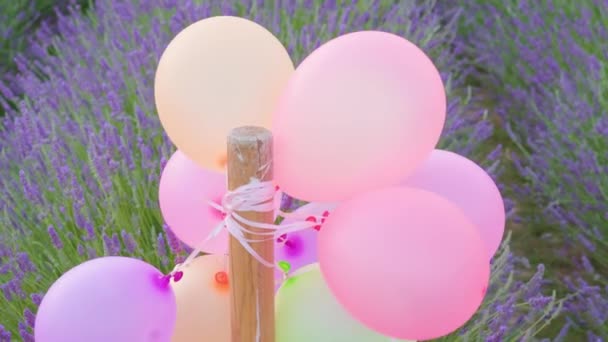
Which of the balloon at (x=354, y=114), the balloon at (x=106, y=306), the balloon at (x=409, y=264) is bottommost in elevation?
the balloon at (x=106, y=306)

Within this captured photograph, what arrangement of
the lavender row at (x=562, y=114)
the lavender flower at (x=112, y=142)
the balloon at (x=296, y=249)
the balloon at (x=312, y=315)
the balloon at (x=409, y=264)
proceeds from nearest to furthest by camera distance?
the balloon at (x=409, y=264) → the balloon at (x=312, y=315) → the balloon at (x=296, y=249) → the lavender flower at (x=112, y=142) → the lavender row at (x=562, y=114)

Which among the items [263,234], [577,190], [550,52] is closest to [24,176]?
[263,234]

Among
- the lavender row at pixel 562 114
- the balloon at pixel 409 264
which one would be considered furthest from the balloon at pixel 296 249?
the lavender row at pixel 562 114

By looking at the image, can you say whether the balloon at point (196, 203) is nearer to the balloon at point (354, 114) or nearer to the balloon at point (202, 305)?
the balloon at point (202, 305)

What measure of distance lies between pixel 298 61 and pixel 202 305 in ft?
4.84

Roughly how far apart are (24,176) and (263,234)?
1196mm

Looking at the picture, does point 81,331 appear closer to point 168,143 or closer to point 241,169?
point 241,169

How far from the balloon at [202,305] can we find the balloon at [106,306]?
0.30 ft

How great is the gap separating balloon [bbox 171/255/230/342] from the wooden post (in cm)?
12

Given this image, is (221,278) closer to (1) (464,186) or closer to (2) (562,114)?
(1) (464,186)

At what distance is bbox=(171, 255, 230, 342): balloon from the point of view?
1328 mm

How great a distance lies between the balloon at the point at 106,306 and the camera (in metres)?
1.17

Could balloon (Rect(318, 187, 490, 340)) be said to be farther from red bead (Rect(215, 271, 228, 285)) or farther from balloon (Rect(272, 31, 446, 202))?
red bead (Rect(215, 271, 228, 285))

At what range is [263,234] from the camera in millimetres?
1161
